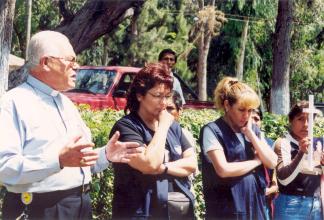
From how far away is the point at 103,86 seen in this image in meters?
10.2

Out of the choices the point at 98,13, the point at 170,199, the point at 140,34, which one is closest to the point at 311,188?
the point at 170,199

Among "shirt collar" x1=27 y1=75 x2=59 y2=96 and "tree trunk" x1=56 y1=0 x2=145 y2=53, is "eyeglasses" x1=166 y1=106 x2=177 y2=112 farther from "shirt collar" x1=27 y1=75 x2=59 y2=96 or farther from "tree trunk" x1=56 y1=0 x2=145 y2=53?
"tree trunk" x1=56 y1=0 x2=145 y2=53

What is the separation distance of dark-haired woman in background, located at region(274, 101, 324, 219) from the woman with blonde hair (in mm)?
332

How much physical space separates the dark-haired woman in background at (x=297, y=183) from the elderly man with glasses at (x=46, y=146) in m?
1.36

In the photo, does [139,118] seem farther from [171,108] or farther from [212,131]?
[171,108]

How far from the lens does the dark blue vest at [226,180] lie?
3.77 meters

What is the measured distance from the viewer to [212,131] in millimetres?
3848

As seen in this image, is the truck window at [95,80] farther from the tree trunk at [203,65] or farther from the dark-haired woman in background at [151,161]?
the tree trunk at [203,65]

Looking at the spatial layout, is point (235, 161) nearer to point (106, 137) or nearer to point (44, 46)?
point (44, 46)

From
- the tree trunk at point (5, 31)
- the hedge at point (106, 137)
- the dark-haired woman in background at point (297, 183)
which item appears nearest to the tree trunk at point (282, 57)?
the hedge at point (106, 137)

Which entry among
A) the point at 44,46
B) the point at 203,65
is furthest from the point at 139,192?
the point at 203,65

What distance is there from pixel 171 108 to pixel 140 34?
2669cm

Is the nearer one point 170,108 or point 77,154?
point 77,154

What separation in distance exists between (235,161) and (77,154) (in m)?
1.30
